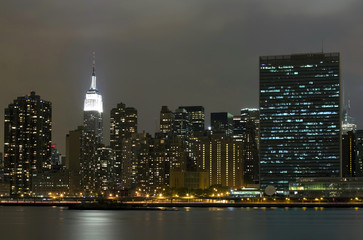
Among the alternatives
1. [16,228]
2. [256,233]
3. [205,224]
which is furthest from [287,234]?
[16,228]

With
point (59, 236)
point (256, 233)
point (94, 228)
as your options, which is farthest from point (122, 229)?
point (256, 233)

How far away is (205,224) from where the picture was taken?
135500mm

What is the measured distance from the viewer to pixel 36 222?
145 meters

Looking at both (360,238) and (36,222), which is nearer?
(360,238)

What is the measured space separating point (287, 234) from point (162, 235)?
793 inches

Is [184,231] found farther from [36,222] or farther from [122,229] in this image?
[36,222]

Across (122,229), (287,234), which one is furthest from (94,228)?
(287,234)

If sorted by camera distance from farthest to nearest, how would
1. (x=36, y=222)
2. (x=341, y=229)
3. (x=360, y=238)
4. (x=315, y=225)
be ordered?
(x=36, y=222) → (x=315, y=225) → (x=341, y=229) → (x=360, y=238)

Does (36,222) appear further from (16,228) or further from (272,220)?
(272,220)

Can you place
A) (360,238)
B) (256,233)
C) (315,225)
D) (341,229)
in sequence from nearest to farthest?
(360,238) → (256,233) → (341,229) → (315,225)

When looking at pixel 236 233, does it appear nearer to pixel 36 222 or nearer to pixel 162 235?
pixel 162 235

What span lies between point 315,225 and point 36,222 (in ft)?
181

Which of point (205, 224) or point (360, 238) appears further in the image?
point (205, 224)

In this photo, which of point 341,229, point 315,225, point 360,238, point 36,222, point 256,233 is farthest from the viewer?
point 36,222
